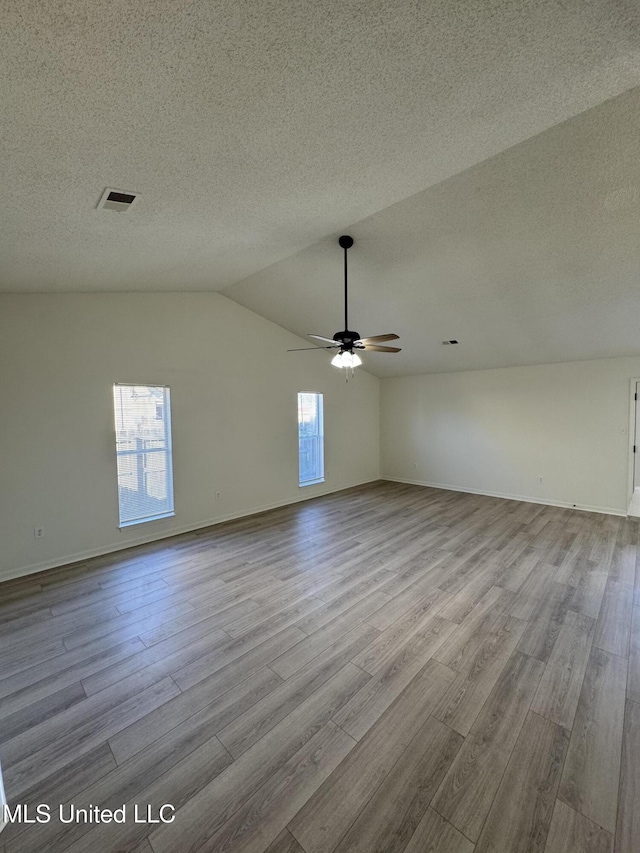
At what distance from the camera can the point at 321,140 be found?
6.13ft

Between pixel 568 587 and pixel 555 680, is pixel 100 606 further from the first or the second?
pixel 568 587

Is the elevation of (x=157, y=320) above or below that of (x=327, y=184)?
below

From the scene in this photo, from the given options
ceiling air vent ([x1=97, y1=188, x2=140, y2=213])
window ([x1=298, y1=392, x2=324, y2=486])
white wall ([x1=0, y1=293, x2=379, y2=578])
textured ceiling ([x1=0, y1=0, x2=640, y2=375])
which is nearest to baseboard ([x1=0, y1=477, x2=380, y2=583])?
white wall ([x1=0, y1=293, x2=379, y2=578])

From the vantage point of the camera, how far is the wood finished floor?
138cm

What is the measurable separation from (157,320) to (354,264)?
2.64 meters

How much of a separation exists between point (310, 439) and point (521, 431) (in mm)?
3956

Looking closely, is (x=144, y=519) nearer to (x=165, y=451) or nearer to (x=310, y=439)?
(x=165, y=451)

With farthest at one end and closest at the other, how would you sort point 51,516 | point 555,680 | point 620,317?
point 620,317, point 51,516, point 555,680

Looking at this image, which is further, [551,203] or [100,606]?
[100,606]

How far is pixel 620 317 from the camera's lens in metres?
4.22

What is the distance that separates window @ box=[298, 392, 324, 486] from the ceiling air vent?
456 cm

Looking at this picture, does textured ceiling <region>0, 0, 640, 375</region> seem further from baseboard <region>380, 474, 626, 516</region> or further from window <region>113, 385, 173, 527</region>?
baseboard <region>380, 474, 626, 516</region>

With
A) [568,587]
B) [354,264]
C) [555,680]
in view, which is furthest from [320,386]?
[555,680]

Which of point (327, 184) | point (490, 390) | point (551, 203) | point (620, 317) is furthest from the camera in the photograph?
point (490, 390)
